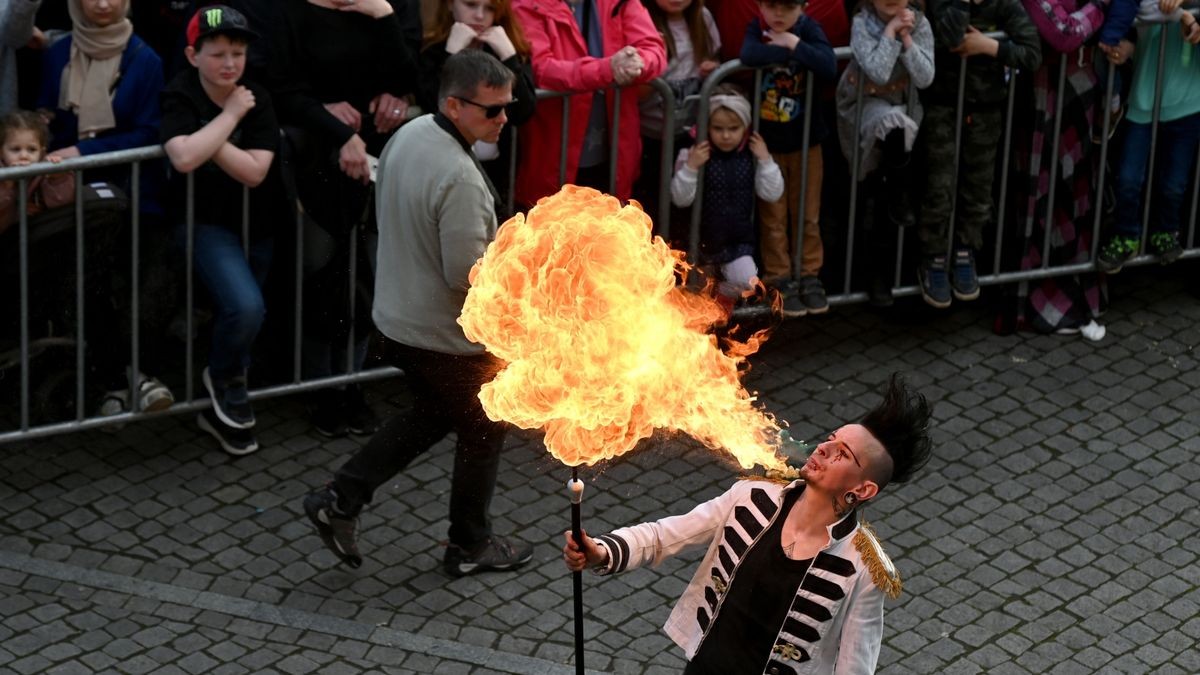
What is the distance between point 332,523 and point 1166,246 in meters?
4.94

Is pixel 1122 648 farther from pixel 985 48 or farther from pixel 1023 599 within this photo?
pixel 985 48

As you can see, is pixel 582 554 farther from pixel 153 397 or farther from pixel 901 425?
pixel 153 397

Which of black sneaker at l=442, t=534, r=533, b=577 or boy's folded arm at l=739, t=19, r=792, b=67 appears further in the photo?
boy's folded arm at l=739, t=19, r=792, b=67

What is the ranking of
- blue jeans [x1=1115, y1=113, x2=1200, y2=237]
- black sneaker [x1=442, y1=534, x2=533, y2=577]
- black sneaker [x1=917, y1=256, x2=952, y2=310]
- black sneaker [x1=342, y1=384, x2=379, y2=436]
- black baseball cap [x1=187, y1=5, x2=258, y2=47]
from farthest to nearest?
blue jeans [x1=1115, y1=113, x2=1200, y2=237]
black sneaker [x1=917, y1=256, x2=952, y2=310]
black sneaker [x1=342, y1=384, x2=379, y2=436]
black baseball cap [x1=187, y1=5, x2=258, y2=47]
black sneaker [x1=442, y1=534, x2=533, y2=577]

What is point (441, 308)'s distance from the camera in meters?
7.73

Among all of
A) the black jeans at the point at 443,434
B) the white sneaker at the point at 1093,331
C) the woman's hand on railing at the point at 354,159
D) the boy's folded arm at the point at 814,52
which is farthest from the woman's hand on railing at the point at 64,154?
the white sneaker at the point at 1093,331

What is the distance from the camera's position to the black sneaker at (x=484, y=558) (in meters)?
8.20

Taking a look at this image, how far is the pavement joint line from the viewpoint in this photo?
7.64 metres

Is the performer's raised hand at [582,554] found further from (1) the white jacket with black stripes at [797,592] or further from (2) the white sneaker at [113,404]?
(2) the white sneaker at [113,404]

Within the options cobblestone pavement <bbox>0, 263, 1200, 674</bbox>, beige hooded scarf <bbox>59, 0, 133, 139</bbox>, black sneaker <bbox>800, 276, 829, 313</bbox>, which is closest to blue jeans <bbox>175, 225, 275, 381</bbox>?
cobblestone pavement <bbox>0, 263, 1200, 674</bbox>

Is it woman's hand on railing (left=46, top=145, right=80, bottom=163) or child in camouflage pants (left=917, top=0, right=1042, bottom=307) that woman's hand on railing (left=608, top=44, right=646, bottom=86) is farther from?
woman's hand on railing (left=46, top=145, right=80, bottom=163)

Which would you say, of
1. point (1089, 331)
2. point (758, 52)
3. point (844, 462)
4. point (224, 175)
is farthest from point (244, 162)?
point (1089, 331)

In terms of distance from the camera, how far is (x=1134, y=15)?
10.1 meters

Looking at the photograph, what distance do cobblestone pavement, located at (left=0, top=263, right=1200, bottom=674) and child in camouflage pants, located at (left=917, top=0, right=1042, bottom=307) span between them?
0.45m
